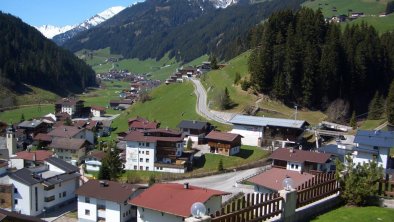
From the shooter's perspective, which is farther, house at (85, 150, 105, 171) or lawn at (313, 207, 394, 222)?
house at (85, 150, 105, 171)

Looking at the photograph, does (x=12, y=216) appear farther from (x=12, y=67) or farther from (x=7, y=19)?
(x=7, y=19)

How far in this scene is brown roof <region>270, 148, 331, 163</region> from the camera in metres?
41.4

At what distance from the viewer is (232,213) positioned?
29.3 ft

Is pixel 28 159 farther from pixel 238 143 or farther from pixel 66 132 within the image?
pixel 238 143

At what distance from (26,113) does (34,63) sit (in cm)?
4627

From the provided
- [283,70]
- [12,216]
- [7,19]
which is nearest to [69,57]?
[7,19]

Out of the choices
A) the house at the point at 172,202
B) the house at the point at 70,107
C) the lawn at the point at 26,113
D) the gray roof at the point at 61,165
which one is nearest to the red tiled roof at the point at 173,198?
the house at the point at 172,202

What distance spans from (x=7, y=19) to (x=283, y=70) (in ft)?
445

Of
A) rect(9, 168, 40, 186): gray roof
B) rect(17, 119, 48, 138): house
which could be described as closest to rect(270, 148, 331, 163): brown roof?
rect(9, 168, 40, 186): gray roof

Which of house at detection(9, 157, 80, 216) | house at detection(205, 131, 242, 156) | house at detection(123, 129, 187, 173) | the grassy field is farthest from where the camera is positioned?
the grassy field

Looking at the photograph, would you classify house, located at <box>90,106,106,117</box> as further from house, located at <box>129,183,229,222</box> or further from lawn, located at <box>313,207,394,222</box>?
lawn, located at <box>313,207,394,222</box>

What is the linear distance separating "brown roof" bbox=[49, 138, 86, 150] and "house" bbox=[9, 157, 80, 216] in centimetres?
1285

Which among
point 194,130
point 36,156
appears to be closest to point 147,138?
point 194,130

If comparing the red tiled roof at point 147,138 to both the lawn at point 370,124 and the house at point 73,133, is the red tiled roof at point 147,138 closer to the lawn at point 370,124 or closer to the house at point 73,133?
the house at point 73,133
